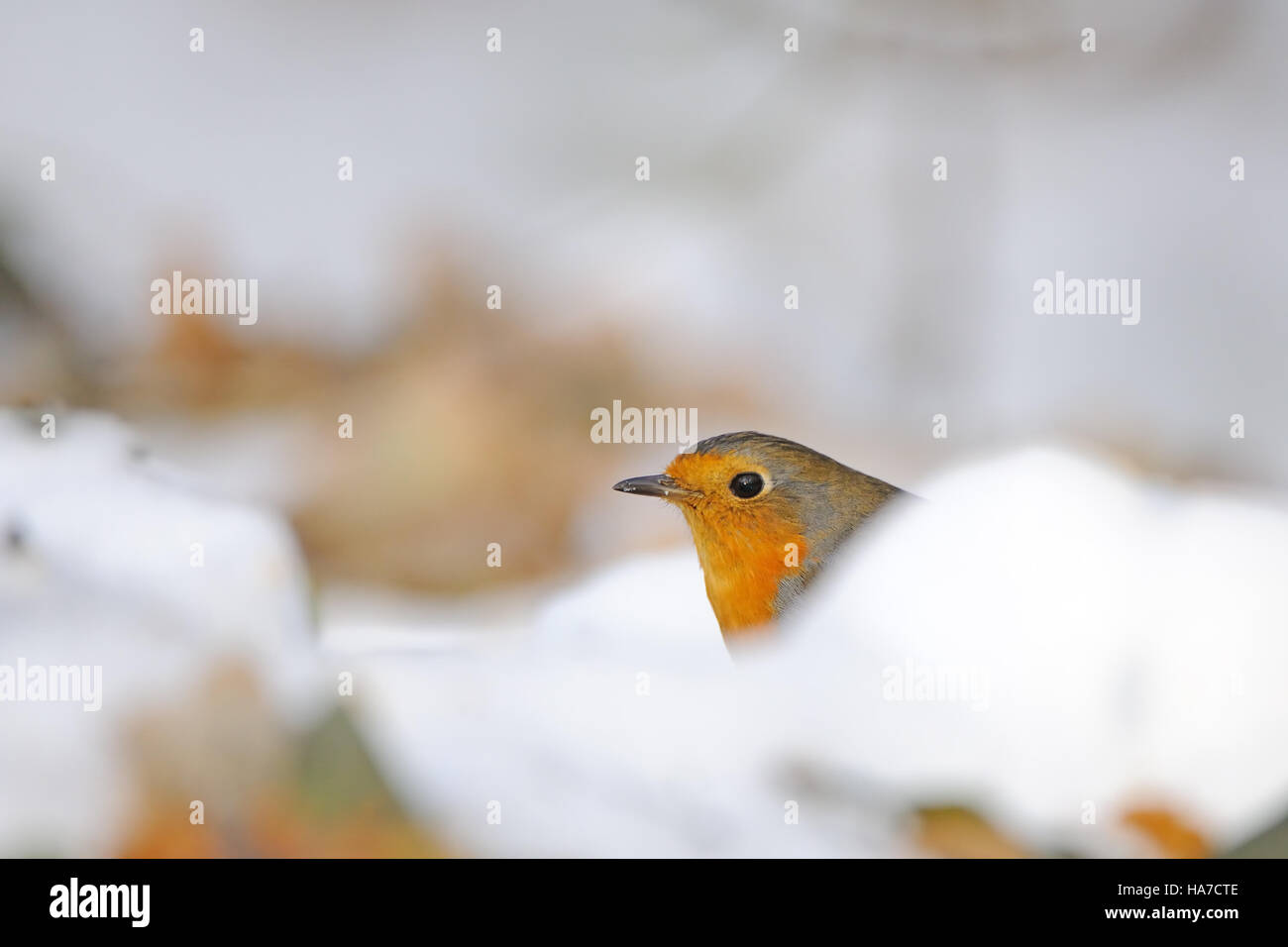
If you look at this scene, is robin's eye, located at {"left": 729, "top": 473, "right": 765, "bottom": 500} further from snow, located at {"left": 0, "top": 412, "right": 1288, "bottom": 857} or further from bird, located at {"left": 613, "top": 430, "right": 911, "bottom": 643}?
snow, located at {"left": 0, "top": 412, "right": 1288, "bottom": 857}

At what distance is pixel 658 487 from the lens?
152 centimetres

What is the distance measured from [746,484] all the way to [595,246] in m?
0.47

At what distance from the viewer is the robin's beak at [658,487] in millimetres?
1520

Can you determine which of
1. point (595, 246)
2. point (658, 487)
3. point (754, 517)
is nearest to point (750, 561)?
point (754, 517)

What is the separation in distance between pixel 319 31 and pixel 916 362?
1.13m

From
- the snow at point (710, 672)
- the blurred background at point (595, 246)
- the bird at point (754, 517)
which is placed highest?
the blurred background at point (595, 246)

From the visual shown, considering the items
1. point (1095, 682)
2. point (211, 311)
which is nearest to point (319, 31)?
point (211, 311)

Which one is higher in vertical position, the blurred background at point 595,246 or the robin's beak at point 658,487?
the blurred background at point 595,246

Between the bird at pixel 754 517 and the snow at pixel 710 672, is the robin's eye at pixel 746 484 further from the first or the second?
the snow at pixel 710 672

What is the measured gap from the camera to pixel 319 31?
1617mm

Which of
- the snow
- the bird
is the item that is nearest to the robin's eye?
the bird

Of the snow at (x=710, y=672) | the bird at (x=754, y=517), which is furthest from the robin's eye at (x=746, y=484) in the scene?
the snow at (x=710, y=672)

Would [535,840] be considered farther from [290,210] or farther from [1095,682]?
[290,210]

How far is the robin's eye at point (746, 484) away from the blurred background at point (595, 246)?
4.0 inches
